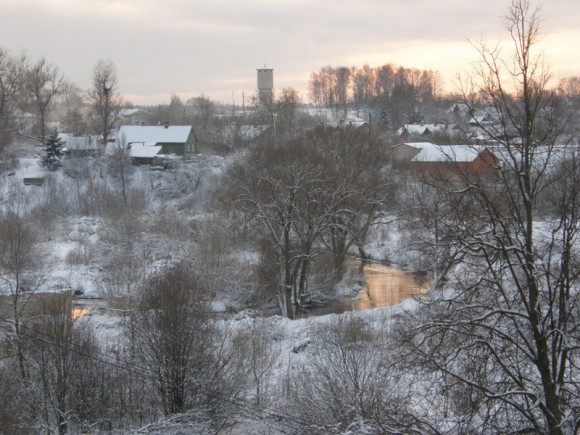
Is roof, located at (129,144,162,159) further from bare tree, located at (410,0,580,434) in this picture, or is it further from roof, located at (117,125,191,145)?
bare tree, located at (410,0,580,434)

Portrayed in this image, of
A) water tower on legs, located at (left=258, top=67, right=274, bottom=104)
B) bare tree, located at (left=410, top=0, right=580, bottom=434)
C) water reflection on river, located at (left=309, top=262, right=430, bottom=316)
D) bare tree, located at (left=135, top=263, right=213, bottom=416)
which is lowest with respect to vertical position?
water reflection on river, located at (left=309, top=262, right=430, bottom=316)

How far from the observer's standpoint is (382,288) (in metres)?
26.8

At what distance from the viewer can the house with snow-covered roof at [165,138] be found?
55.3 meters

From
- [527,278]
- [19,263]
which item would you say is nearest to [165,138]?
[19,263]

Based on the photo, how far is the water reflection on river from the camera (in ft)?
Answer: 80.5

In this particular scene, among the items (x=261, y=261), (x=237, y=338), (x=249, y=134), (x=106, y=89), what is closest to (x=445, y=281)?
(x=261, y=261)

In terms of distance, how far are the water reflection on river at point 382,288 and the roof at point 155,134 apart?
30.0 metres

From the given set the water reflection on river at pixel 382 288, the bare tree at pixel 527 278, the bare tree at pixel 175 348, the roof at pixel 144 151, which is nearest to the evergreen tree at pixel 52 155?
the roof at pixel 144 151

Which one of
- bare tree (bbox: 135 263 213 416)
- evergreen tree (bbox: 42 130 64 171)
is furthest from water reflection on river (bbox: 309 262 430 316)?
evergreen tree (bbox: 42 130 64 171)

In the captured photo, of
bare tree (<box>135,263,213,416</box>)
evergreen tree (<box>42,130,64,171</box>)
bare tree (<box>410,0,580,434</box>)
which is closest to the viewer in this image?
bare tree (<box>410,0,580,434</box>)

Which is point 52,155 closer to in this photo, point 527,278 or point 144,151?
point 144,151

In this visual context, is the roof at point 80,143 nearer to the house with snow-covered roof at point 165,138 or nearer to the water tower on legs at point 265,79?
the house with snow-covered roof at point 165,138

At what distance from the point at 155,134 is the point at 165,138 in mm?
1569

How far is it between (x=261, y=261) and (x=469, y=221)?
17.3 metres
